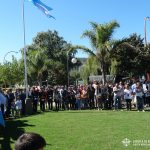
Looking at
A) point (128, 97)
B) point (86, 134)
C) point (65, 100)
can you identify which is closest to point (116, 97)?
point (128, 97)

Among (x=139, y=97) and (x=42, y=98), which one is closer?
(x=139, y=97)

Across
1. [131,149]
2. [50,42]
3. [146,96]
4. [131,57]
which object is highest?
[50,42]

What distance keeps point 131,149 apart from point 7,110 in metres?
12.8

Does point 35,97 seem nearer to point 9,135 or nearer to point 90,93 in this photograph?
point 90,93

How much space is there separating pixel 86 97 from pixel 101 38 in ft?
27.2

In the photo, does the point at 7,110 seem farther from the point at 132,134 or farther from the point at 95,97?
the point at 132,134

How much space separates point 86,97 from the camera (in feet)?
87.2

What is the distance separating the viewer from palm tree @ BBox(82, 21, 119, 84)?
33.3 metres

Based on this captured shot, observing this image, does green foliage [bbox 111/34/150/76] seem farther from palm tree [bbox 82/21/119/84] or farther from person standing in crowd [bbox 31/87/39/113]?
person standing in crowd [bbox 31/87/39/113]

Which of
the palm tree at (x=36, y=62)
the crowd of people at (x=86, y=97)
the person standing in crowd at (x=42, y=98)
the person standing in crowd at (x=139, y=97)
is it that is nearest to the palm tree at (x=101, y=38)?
the crowd of people at (x=86, y=97)

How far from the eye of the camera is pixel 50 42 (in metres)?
92.1

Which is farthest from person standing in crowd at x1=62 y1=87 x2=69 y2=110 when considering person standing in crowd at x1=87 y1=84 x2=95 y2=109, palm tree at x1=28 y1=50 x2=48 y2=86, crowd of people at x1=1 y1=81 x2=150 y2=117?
palm tree at x1=28 y1=50 x2=48 y2=86

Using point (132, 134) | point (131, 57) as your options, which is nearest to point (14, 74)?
point (131, 57)

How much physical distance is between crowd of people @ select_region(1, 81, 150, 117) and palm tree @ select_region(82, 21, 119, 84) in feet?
20.7
